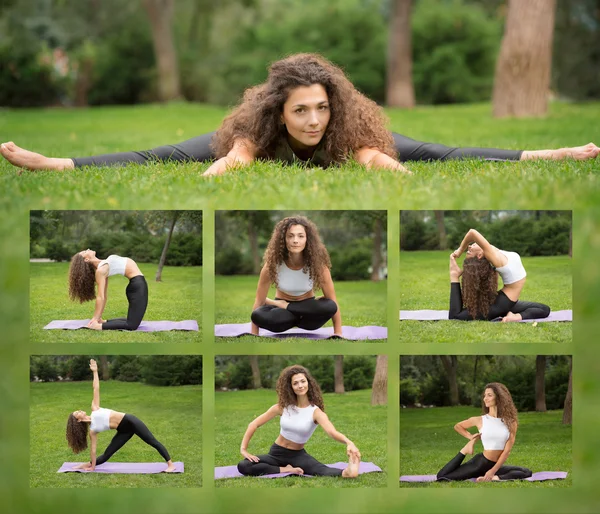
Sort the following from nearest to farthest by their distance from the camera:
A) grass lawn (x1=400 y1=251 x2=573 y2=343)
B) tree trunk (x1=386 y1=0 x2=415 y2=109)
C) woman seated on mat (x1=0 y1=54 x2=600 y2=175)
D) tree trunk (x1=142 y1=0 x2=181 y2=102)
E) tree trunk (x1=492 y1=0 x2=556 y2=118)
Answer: grass lawn (x1=400 y1=251 x2=573 y2=343) < woman seated on mat (x1=0 y1=54 x2=600 y2=175) < tree trunk (x1=492 y1=0 x2=556 y2=118) < tree trunk (x1=386 y1=0 x2=415 y2=109) < tree trunk (x1=142 y1=0 x2=181 y2=102)

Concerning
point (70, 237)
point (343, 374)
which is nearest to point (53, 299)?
point (70, 237)

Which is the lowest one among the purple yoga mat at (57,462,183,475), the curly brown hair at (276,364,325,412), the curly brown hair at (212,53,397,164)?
the purple yoga mat at (57,462,183,475)

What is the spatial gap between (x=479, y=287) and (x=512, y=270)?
128mm

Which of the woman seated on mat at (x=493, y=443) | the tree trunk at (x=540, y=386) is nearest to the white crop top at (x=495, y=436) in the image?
the woman seated on mat at (x=493, y=443)

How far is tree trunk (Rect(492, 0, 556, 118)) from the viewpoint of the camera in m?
9.38

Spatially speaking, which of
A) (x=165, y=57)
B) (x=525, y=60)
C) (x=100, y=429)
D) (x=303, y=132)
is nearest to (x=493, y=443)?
(x=100, y=429)

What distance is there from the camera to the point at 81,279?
300cm

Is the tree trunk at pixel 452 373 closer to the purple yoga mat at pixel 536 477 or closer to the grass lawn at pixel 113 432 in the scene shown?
the purple yoga mat at pixel 536 477

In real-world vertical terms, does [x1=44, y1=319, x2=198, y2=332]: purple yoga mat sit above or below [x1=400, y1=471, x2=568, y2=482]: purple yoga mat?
above

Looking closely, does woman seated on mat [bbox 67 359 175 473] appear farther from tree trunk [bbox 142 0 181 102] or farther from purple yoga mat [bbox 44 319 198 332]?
tree trunk [bbox 142 0 181 102]

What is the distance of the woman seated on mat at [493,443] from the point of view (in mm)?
3051

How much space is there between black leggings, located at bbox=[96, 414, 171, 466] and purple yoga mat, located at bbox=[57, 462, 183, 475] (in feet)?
0.09

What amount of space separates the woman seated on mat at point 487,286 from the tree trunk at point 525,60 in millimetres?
6913

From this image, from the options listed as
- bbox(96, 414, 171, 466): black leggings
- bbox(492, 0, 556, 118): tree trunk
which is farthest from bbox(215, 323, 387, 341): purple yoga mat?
bbox(492, 0, 556, 118): tree trunk
